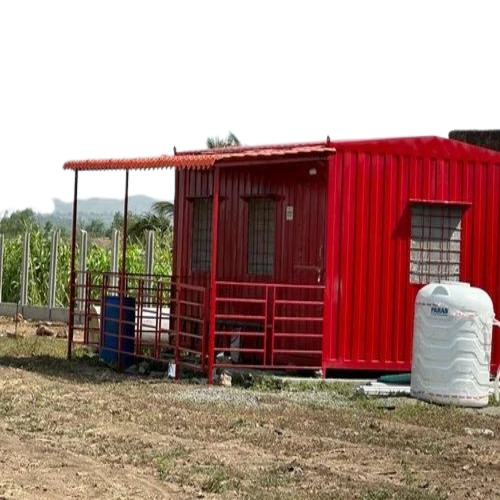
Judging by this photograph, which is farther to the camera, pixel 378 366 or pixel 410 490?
pixel 378 366

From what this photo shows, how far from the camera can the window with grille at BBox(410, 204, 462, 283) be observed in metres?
18.7

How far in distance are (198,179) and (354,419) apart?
753 centimetres

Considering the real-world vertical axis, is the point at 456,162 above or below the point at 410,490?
above

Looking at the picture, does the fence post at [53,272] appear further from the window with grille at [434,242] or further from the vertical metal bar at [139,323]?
the window with grille at [434,242]

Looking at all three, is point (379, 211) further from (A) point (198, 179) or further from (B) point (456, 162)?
(A) point (198, 179)

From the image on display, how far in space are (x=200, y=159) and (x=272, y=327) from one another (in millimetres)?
2408

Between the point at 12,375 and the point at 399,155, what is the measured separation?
595 cm

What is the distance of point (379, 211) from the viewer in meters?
18.5

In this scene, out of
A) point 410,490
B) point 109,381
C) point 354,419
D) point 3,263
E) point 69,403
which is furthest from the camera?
point 3,263

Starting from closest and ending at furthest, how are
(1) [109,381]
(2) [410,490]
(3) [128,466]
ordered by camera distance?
(2) [410,490], (3) [128,466], (1) [109,381]

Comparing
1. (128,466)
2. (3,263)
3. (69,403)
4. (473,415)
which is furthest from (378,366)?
(3,263)

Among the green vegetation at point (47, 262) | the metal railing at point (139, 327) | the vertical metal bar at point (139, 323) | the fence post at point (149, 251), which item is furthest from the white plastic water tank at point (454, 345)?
the green vegetation at point (47, 262)

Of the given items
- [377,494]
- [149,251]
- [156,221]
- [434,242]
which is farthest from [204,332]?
[156,221]

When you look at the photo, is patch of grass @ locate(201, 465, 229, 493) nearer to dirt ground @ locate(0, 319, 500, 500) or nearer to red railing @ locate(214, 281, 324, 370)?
dirt ground @ locate(0, 319, 500, 500)
